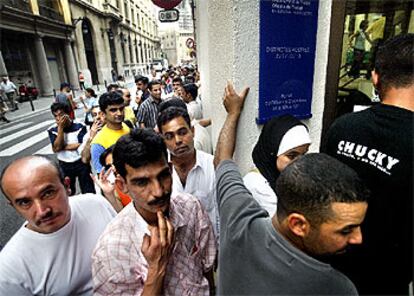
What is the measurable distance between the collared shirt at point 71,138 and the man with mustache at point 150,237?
2620mm

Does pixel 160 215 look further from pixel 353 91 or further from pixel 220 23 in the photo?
pixel 353 91

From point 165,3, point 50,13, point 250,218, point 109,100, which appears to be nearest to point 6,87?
point 50,13

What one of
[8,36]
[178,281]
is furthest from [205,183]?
[8,36]

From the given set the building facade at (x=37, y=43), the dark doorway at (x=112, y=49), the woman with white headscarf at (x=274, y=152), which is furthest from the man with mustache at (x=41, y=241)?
the dark doorway at (x=112, y=49)

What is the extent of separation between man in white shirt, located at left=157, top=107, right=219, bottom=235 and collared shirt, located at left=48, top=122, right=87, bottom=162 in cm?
207

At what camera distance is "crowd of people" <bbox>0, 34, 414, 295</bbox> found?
85 centimetres

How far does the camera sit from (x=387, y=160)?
1217mm

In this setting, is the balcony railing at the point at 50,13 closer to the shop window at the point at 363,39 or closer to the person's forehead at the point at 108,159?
the person's forehead at the point at 108,159

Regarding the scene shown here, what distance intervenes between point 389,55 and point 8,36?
2094 cm

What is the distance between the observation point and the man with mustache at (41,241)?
1.37 meters

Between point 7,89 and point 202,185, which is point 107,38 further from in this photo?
point 202,185

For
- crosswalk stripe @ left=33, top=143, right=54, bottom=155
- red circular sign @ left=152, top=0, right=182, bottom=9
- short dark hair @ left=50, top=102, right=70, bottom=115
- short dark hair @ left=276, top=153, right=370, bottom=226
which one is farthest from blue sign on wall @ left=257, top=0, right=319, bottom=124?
crosswalk stripe @ left=33, top=143, right=54, bottom=155

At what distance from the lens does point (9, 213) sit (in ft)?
13.7

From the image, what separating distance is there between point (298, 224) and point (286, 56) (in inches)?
47.7
